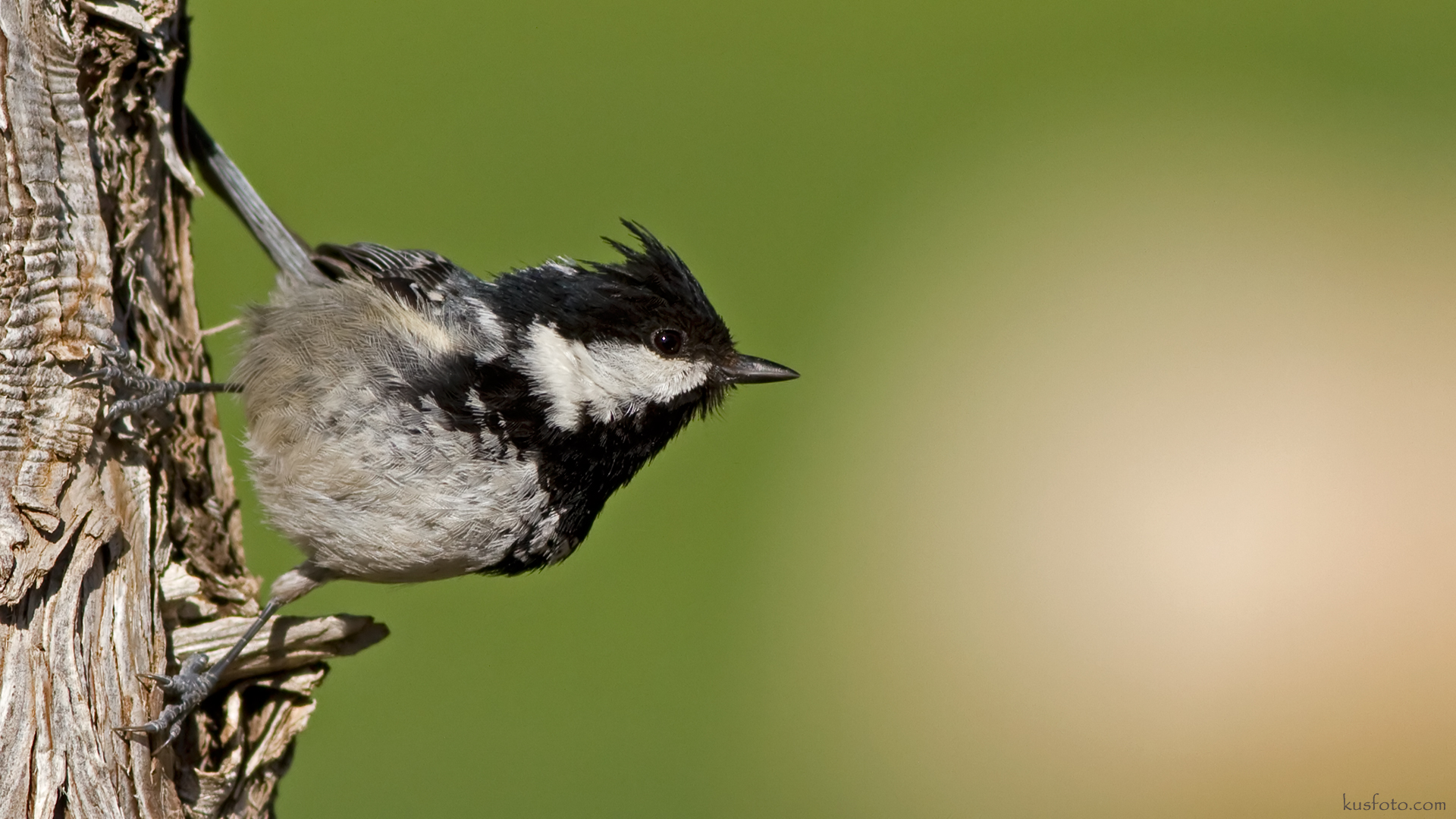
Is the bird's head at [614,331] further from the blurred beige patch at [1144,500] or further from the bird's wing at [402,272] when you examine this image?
the blurred beige patch at [1144,500]

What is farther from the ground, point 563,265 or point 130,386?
point 563,265

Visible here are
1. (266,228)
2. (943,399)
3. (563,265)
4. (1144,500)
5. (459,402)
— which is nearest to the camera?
(459,402)

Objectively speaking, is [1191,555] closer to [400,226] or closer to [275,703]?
[400,226]

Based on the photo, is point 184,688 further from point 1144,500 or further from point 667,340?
point 1144,500

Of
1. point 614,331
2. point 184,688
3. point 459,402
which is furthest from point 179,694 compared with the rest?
point 614,331

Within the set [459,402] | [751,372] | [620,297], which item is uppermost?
[620,297]

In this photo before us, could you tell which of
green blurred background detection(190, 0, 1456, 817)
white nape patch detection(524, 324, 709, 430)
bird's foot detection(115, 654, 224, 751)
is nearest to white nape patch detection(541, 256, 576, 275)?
white nape patch detection(524, 324, 709, 430)

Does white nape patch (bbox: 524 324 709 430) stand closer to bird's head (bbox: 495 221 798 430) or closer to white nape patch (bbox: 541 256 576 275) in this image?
bird's head (bbox: 495 221 798 430)
